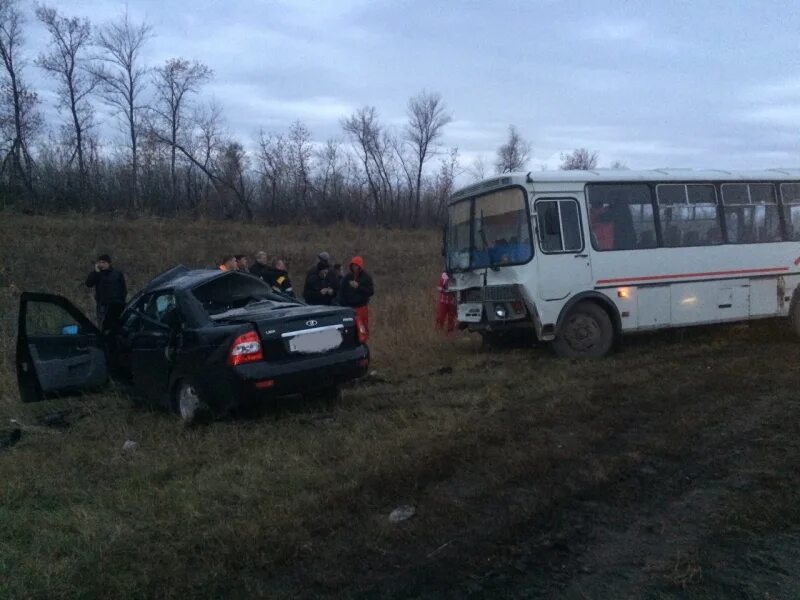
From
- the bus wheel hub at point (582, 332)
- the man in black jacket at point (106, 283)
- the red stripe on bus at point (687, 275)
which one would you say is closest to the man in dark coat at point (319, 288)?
the man in black jacket at point (106, 283)

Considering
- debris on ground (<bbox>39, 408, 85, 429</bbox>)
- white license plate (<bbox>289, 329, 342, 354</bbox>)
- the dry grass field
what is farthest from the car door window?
white license plate (<bbox>289, 329, 342, 354</bbox>)

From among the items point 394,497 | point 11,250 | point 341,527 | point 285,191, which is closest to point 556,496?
point 394,497

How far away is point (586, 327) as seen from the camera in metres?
11.0

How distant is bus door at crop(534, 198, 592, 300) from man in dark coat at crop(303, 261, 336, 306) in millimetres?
3979

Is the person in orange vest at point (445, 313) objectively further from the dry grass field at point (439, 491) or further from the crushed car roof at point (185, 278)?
the crushed car roof at point (185, 278)

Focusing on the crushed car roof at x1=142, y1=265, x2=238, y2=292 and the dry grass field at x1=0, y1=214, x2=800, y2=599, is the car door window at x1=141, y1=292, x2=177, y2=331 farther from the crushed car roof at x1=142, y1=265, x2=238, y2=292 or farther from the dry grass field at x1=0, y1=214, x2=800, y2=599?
the dry grass field at x1=0, y1=214, x2=800, y2=599

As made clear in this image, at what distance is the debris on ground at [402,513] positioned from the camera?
493 centimetres

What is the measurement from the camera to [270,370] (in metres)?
7.32

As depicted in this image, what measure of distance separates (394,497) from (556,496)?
113 centimetres

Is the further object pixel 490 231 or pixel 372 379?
pixel 490 231

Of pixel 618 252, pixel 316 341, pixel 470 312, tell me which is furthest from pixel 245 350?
pixel 618 252

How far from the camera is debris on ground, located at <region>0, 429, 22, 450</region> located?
7.77 meters

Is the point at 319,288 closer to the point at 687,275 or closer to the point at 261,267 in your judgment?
the point at 261,267

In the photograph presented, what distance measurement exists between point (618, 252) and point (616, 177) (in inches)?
45.7
